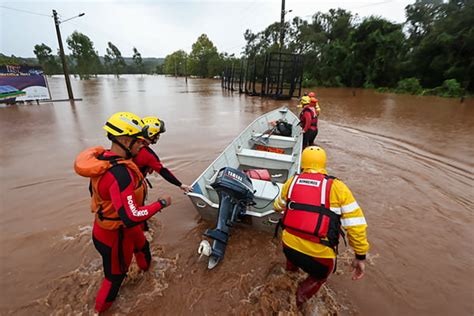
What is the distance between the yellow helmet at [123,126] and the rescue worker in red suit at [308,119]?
4.68 meters

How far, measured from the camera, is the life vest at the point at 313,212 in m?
1.68

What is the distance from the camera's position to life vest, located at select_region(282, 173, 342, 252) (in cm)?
168

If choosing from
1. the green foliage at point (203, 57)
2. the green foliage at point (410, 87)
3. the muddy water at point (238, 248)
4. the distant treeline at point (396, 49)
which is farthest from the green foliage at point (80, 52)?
the green foliage at point (410, 87)

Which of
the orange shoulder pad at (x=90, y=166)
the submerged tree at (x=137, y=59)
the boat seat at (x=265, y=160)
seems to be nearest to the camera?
the orange shoulder pad at (x=90, y=166)

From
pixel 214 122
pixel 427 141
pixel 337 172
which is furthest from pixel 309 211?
pixel 214 122

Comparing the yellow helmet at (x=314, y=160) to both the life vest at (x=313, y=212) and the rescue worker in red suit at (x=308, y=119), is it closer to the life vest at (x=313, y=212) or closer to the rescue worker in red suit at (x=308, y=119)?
the life vest at (x=313, y=212)

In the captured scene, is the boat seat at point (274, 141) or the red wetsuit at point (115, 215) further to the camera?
the boat seat at point (274, 141)

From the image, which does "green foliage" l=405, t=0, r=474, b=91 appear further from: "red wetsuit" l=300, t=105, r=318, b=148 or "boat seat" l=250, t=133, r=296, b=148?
"boat seat" l=250, t=133, r=296, b=148

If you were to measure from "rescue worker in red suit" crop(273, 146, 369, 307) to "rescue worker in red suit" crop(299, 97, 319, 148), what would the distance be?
4.04 meters

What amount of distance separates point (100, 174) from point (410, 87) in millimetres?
27080

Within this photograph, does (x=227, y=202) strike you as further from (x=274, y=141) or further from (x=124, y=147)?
(x=274, y=141)

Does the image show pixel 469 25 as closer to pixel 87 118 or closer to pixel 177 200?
pixel 177 200

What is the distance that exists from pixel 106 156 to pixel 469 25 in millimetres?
27475

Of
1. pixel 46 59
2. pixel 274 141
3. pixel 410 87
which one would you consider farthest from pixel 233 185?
pixel 46 59
